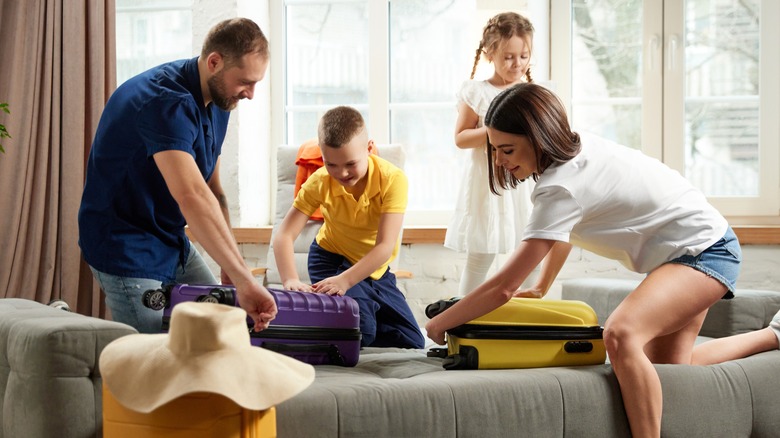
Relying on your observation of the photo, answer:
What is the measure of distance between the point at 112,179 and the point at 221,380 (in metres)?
0.94

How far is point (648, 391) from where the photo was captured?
6.01 ft

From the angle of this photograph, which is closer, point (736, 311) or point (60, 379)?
point (60, 379)

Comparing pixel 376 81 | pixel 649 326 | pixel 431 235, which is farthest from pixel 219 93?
pixel 376 81

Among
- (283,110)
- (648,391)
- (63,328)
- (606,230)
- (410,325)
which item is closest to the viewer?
(63,328)

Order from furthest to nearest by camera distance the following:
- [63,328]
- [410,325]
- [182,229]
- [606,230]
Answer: [410,325], [182,229], [606,230], [63,328]

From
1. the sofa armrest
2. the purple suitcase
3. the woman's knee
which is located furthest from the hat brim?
the sofa armrest

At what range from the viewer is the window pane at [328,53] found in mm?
4188

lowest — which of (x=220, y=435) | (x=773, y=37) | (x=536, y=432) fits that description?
(x=536, y=432)

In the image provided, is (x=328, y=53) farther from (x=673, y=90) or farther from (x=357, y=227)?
(x=357, y=227)

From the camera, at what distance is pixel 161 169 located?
188 centimetres

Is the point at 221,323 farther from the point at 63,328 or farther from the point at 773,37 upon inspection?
the point at 773,37

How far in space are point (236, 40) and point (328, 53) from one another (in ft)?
7.62

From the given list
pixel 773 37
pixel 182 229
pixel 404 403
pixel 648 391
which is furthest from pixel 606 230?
pixel 773 37

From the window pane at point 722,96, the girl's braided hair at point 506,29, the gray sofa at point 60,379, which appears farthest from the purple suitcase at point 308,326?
the window pane at point 722,96
